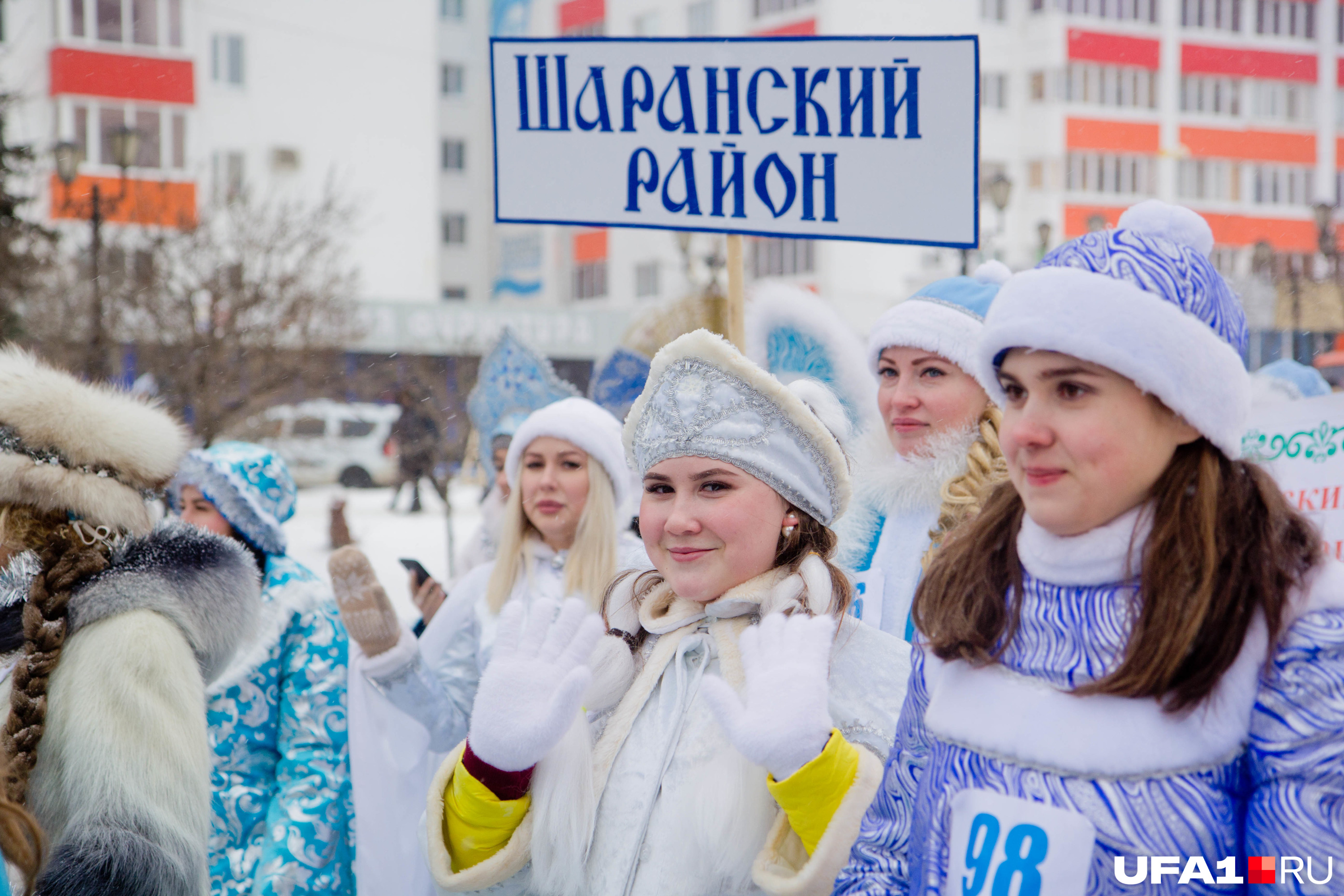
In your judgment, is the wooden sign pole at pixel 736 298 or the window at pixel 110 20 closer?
the wooden sign pole at pixel 736 298

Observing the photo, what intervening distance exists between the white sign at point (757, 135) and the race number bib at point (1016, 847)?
175cm

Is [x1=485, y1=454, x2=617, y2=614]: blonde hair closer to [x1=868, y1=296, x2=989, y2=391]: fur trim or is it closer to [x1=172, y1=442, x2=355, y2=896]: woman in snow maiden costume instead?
[x1=172, y1=442, x2=355, y2=896]: woman in snow maiden costume

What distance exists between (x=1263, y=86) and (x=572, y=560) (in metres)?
45.4

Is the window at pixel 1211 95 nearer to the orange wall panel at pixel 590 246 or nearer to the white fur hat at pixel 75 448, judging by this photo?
the orange wall panel at pixel 590 246

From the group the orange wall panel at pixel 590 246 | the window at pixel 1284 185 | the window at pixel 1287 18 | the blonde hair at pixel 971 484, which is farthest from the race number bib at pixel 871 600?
the window at pixel 1287 18

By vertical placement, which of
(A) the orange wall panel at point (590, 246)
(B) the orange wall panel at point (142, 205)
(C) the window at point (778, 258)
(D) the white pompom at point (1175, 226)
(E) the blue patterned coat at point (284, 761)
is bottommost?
(E) the blue patterned coat at point (284, 761)

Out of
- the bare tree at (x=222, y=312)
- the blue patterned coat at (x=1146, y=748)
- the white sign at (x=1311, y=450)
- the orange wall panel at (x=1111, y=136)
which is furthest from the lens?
the orange wall panel at (x=1111, y=136)

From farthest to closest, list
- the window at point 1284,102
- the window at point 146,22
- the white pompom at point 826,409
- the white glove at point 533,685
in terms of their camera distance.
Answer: the window at point 1284,102, the window at point 146,22, the white pompom at point 826,409, the white glove at point 533,685

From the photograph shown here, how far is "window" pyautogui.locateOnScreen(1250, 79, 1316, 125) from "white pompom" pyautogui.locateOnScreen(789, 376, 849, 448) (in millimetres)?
45661

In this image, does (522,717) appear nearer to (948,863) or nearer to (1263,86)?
(948,863)

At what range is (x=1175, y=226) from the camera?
71.7 inches

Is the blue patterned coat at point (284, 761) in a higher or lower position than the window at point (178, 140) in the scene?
lower

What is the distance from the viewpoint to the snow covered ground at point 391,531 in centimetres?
1286

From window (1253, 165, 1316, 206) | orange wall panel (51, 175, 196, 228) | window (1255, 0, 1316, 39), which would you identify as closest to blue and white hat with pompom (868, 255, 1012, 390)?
orange wall panel (51, 175, 196, 228)
